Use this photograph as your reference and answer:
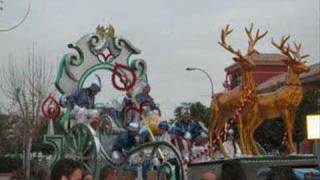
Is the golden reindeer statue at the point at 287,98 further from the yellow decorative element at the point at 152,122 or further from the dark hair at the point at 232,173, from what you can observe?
the dark hair at the point at 232,173

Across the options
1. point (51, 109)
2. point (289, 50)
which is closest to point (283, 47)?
point (289, 50)

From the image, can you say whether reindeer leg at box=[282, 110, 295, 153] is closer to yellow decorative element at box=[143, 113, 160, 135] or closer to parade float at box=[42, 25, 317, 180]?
parade float at box=[42, 25, 317, 180]

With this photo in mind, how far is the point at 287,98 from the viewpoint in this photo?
16562mm

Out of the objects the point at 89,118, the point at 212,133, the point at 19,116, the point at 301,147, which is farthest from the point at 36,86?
the point at 212,133

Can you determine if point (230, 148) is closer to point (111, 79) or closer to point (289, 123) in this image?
point (289, 123)

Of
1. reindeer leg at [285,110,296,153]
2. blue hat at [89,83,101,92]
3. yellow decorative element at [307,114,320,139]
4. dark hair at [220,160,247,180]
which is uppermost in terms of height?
blue hat at [89,83,101,92]

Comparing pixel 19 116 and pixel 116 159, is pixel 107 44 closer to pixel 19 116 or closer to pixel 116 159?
pixel 116 159

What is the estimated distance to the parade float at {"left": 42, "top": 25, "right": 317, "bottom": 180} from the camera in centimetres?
1580

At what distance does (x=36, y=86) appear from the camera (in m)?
44.7

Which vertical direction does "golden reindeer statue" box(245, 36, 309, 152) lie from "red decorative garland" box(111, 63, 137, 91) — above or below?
below

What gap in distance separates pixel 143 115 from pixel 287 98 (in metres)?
5.02

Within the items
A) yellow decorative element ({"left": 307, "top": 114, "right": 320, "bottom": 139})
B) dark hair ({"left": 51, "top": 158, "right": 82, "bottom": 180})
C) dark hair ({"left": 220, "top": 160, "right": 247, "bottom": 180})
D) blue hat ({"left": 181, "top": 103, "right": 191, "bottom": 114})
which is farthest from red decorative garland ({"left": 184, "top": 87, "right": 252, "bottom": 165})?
dark hair ({"left": 51, "top": 158, "right": 82, "bottom": 180})

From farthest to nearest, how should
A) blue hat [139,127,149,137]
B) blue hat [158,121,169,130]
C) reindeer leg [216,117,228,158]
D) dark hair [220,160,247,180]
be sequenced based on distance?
blue hat [158,121,169,130]
blue hat [139,127,149,137]
reindeer leg [216,117,228,158]
dark hair [220,160,247,180]

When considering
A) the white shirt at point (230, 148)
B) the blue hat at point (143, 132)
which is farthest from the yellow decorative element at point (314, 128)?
the blue hat at point (143, 132)
